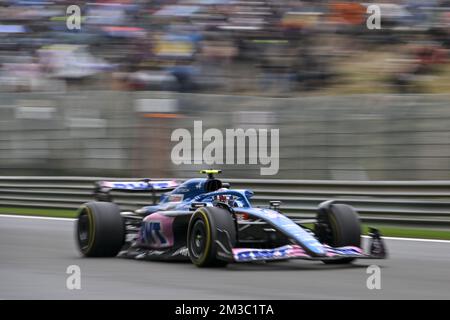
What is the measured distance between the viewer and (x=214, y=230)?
25.5ft

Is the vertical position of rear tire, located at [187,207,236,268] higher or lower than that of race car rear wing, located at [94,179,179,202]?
lower

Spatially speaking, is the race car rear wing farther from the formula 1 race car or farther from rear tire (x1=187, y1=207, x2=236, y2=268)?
rear tire (x1=187, y1=207, x2=236, y2=268)

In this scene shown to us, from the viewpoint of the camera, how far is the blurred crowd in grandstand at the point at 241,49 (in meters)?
14.0

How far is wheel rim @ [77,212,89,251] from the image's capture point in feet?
31.0

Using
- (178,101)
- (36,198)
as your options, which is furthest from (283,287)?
(36,198)

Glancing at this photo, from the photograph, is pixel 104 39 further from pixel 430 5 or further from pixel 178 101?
pixel 430 5

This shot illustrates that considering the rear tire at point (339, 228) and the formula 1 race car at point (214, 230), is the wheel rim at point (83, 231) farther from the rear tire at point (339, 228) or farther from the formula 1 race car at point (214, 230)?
the rear tire at point (339, 228)

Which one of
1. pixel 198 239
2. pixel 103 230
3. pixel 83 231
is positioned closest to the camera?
pixel 198 239

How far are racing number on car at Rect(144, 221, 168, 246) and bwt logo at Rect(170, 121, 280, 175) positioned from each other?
184 inches

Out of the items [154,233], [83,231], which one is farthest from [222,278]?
[83,231]

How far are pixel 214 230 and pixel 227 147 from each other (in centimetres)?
621

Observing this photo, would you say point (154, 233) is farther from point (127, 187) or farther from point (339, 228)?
point (339, 228)

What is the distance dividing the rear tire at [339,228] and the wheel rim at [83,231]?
250cm

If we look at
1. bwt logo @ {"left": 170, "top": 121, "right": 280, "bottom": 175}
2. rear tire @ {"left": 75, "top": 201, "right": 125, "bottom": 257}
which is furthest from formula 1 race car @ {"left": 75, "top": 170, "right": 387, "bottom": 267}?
bwt logo @ {"left": 170, "top": 121, "right": 280, "bottom": 175}
